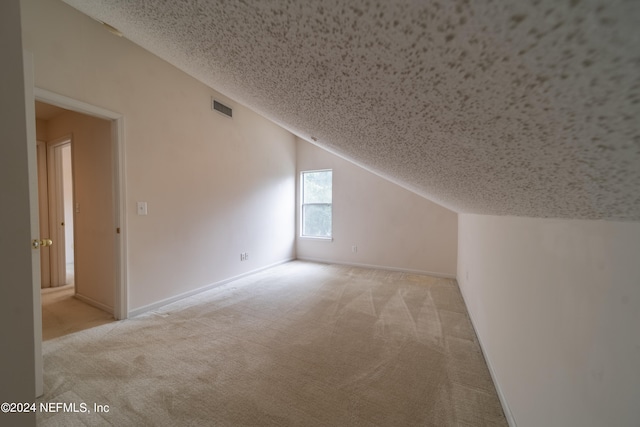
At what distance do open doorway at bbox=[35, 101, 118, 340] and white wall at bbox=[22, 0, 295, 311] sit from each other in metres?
0.26

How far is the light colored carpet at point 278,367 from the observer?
50.8 inches

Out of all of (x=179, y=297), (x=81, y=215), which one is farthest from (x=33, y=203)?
(x=179, y=297)

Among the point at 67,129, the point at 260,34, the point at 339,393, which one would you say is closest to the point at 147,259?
the point at 67,129

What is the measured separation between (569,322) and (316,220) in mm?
4388

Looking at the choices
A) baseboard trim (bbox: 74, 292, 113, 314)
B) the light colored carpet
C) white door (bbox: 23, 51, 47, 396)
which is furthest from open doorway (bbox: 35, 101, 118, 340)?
white door (bbox: 23, 51, 47, 396)

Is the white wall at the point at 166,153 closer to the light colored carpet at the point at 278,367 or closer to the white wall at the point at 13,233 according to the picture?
the light colored carpet at the point at 278,367

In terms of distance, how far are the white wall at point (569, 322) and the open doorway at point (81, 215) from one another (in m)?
3.28

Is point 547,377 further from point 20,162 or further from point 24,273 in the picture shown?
point 20,162

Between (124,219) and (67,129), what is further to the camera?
(67,129)

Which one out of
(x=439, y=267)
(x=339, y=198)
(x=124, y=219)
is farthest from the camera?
(x=339, y=198)

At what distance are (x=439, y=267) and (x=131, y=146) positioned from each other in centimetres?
454

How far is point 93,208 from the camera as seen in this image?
8.36 ft

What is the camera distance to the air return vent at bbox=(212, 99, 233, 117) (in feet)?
10.6

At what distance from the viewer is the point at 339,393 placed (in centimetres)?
143
